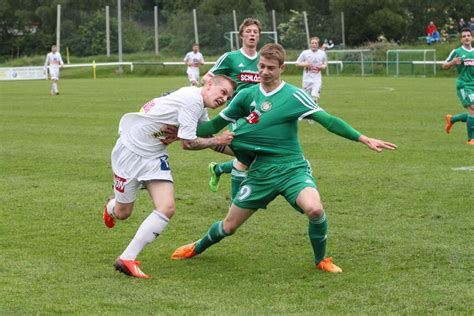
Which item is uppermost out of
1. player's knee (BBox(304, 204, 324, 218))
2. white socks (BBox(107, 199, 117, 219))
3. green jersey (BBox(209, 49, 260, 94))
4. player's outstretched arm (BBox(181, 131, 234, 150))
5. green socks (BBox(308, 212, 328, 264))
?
green jersey (BBox(209, 49, 260, 94))

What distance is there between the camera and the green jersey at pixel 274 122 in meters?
7.27

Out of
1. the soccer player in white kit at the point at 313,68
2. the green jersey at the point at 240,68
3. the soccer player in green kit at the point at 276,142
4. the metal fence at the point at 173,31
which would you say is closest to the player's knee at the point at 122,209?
the soccer player in green kit at the point at 276,142

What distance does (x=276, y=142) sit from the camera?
24.0 ft

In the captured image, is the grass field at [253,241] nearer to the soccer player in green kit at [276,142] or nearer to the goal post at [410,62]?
the soccer player in green kit at [276,142]

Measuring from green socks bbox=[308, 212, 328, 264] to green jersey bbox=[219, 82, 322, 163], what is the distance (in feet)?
1.83

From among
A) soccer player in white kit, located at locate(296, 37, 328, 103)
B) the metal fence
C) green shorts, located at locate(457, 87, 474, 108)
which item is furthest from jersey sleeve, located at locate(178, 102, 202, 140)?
the metal fence

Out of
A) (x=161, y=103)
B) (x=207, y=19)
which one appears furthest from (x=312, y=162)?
(x=207, y=19)

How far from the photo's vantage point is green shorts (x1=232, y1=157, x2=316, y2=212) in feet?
23.7

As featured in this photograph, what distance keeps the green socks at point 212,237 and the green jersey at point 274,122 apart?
70 centimetres

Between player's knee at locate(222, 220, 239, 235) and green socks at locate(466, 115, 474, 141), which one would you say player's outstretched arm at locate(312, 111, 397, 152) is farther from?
green socks at locate(466, 115, 474, 141)

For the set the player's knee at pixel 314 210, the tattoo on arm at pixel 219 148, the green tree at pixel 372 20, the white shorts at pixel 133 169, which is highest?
the green tree at pixel 372 20

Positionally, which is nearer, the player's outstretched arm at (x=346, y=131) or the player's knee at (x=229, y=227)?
the player's outstretched arm at (x=346, y=131)

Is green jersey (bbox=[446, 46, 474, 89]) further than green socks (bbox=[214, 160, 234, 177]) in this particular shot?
Yes

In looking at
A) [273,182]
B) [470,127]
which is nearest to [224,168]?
[273,182]
